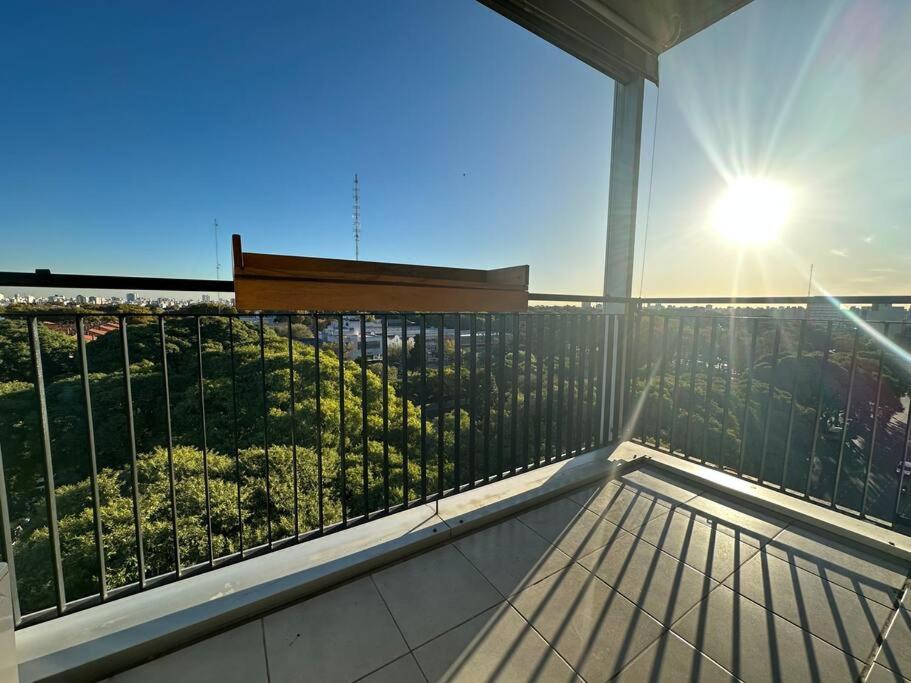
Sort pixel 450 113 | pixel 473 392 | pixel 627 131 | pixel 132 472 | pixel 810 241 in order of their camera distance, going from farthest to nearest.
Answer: pixel 450 113, pixel 810 241, pixel 627 131, pixel 473 392, pixel 132 472

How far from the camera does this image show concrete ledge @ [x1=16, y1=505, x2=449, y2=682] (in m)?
1.01

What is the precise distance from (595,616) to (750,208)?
329 cm

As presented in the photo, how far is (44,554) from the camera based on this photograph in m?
7.31

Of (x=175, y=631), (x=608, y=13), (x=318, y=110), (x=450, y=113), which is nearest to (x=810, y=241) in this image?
(x=608, y=13)

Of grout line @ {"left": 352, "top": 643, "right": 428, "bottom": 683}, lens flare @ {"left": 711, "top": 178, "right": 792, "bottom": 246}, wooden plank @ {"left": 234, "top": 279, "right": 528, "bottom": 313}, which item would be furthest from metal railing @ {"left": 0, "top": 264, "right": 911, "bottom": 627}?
lens flare @ {"left": 711, "top": 178, "right": 792, "bottom": 246}

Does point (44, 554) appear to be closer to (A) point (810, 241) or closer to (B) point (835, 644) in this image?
(B) point (835, 644)

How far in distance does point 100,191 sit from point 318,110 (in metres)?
13.7

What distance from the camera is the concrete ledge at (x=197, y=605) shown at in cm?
101

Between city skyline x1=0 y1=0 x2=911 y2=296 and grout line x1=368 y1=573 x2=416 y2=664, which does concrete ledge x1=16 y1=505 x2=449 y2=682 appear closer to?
grout line x1=368 y1=573 x2=416 y2=664

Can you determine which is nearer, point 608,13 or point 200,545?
point 608,13

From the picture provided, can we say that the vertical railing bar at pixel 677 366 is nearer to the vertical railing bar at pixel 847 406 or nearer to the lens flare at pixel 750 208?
the vertical railing bar at pixel 847 406

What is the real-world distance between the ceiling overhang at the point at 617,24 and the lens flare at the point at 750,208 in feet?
4.00

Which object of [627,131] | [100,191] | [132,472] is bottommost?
[132,472]

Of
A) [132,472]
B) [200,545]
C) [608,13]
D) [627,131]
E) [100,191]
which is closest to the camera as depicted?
[132,472]
